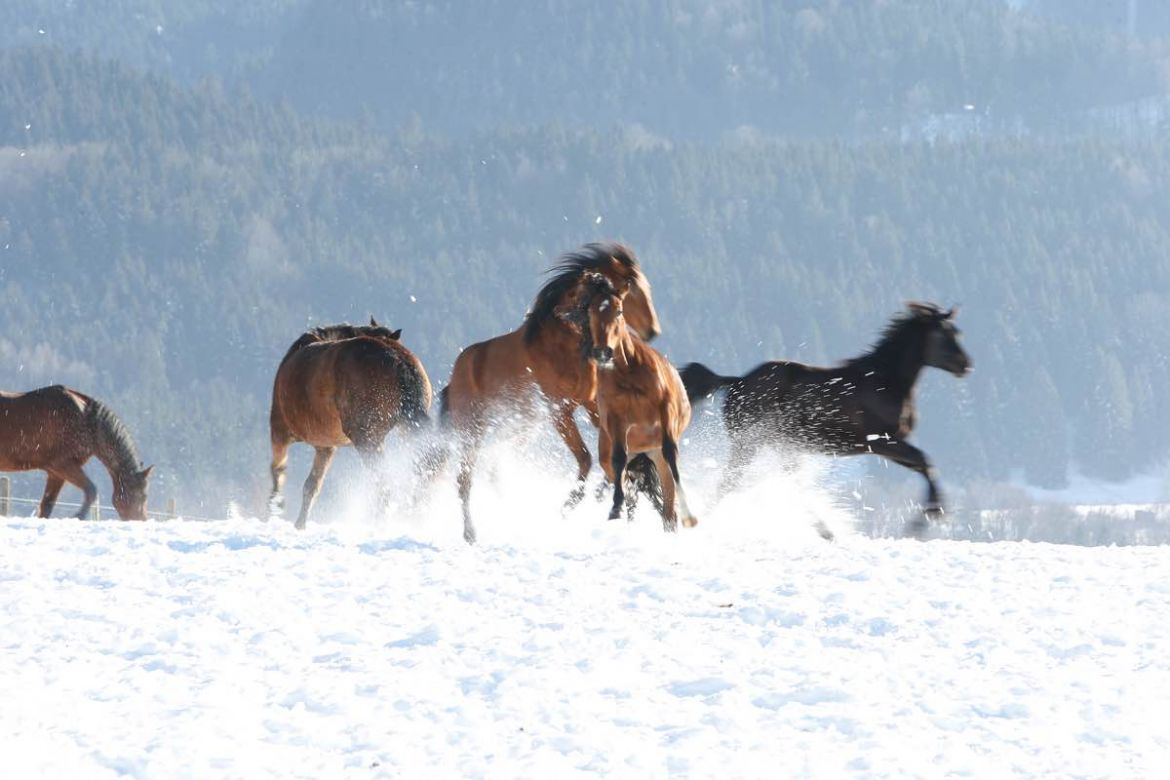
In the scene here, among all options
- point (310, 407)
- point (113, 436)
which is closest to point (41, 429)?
point (113, 436)

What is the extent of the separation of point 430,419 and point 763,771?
7007mm

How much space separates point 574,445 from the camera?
1180cm

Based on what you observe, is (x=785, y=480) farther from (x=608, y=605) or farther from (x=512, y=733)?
(x=512, y=733)

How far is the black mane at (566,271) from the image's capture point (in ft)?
38.3

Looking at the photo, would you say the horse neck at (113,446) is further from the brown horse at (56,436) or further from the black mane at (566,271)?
the black mane at (566,271)

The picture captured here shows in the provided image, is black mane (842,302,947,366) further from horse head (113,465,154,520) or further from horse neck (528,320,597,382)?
horse head (113,465,154,520)

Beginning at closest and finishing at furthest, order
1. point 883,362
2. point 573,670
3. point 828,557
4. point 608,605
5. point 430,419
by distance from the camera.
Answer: point 573,670
point 608,605
point 828,557
point 430,419
point 883,362

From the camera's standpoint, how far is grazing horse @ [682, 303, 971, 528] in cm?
1454

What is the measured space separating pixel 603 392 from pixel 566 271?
124cm

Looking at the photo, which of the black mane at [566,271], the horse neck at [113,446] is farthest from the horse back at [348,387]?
the horse neck at [113,446]

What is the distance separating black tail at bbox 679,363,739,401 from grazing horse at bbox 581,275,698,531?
413 cm

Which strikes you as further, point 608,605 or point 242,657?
point 608,605

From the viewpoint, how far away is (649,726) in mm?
6215

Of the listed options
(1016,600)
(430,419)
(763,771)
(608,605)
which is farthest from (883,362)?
(763,771)
